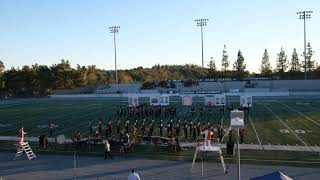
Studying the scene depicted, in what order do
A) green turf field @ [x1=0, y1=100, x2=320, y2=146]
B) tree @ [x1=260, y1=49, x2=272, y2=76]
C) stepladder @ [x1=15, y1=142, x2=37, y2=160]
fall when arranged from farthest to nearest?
tree @ [x1=260, y1=49, x2=272, y2=76]
green turf field @ [x1=0, y1=100, x2=320, y2=146]
stepladder @ [x1=15, y1=142, x2=37, y2=160]

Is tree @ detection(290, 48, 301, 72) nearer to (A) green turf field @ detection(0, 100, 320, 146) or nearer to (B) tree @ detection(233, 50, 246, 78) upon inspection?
(B) tree @ detection(233, 50, 246, 78)

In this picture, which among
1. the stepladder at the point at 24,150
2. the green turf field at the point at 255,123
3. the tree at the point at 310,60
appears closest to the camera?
the stepladder at the point at 24,150

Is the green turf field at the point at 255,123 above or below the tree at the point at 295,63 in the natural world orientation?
below

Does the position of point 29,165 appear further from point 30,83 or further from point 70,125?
point 30,83

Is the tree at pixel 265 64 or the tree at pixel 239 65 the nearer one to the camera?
the tree at pixel 239 65

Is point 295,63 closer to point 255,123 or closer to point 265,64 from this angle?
point 265,64

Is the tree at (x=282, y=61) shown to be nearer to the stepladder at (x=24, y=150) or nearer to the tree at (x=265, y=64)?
the tree at (x=265, y=64)

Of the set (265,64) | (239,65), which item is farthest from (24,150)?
(265,64)

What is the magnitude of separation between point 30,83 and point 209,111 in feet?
181

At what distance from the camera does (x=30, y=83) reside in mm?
85688

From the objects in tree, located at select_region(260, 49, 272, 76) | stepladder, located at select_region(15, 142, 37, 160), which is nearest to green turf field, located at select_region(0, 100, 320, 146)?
stepladder, located at select_region(15, 142, 37, 160)

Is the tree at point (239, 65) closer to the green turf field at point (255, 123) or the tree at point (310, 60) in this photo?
the tree at point (310, 60)

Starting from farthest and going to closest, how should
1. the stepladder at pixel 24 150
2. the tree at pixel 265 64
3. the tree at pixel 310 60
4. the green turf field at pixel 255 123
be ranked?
the tree at pixel 265 64, the tree at pixel 310 60, the green turf field at pixel 255 123, the stepladder at pixel 24 150

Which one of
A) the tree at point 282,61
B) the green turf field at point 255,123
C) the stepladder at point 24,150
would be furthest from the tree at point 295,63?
the stepladder at point 24,150
